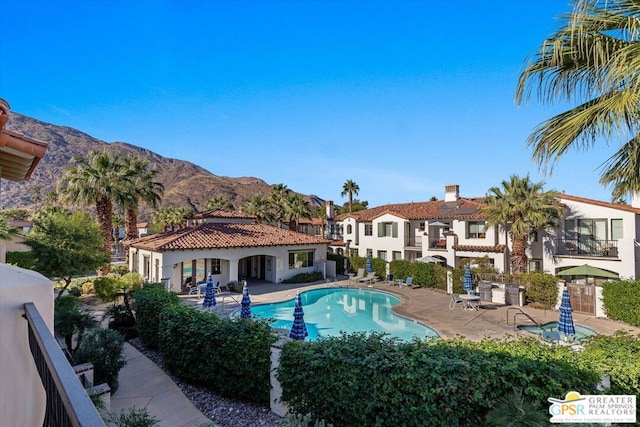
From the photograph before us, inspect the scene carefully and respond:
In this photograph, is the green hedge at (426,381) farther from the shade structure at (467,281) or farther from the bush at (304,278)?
the bush at (304,278)

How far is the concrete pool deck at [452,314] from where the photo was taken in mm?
15586

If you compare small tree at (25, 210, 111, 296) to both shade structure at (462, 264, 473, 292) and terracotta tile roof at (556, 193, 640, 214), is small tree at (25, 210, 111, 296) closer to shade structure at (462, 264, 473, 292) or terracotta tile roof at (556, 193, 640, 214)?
shade structure at (462, 264, 473, 292)

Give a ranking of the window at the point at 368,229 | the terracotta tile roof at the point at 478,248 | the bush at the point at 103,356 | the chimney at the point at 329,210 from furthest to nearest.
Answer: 1. the chimney at the point at 329,210
2. the window at the point at 368,229
3. the terracotta tile roof at the point at 478,248
4. the bush at the point at 103,356

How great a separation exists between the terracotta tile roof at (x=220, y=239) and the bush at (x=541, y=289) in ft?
54.5

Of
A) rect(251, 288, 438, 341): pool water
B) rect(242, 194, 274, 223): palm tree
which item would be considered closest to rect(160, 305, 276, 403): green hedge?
rect(251, 288, 438, 341): pool water

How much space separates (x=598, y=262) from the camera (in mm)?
22594

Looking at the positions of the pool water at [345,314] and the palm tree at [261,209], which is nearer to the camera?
the pool water at [345,314]

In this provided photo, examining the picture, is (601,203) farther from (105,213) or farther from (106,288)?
(105,213)

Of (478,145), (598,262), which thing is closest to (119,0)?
(478,145)

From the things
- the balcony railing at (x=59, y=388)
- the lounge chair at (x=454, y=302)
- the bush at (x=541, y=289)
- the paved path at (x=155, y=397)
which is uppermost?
the balcony railing at (x=59, y=388)

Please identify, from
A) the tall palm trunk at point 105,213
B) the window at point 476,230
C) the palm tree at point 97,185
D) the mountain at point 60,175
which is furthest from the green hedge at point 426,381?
the mountain at point 60,175

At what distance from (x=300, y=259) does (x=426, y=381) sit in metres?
24.6

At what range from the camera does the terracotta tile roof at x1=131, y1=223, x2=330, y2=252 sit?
23.3m

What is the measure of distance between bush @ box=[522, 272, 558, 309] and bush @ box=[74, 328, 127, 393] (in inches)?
843
